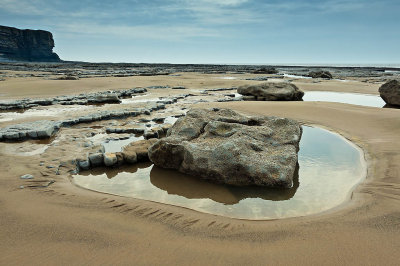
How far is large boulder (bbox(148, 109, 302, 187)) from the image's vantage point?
4.80m

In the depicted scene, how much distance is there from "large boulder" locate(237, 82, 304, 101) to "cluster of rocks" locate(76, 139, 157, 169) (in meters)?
12.5

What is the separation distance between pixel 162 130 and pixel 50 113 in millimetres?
6727

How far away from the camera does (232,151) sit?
16.7 feet

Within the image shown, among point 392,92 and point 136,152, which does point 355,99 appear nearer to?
point 392,92

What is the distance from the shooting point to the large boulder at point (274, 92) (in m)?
16.9

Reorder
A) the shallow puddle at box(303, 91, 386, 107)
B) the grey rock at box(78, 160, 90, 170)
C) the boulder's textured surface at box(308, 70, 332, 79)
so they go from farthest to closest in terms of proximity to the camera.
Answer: the boulder's textured surface at box(308, 70, 332, 79) → the shallow puddle at box(303, 91, 386, 107) → the grey rock at box(78, 160, 90, 170)

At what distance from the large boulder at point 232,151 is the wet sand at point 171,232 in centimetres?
114

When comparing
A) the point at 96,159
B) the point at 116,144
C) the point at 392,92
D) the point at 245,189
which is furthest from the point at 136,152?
the point at 392,92

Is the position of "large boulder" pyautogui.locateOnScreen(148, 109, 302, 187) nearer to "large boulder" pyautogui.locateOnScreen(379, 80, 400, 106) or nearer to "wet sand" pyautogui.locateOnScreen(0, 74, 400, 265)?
"wet sand" pyautogui.locateOnScreen(0, 74, 400, 265)

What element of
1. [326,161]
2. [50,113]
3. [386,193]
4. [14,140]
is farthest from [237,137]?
[50,113]

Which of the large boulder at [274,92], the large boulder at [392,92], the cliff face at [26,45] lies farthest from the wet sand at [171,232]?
the cliff face at [26,45]

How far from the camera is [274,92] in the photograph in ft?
55.7

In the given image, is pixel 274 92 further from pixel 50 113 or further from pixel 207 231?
pixel 207 231

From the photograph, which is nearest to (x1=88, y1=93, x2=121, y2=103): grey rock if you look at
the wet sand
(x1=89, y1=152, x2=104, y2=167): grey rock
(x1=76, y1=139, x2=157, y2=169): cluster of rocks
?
(x1=76, y1=139, x2=157, y2=169): cluster of rocks
